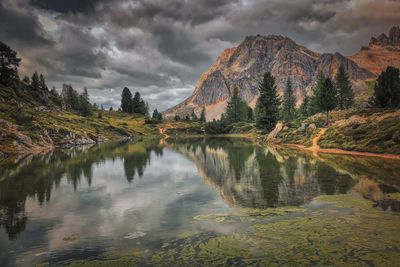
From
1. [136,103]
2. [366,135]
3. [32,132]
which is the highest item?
[136,103]

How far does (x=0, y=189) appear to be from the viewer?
1942 centimetres

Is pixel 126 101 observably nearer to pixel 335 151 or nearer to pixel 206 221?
pixel 335 151

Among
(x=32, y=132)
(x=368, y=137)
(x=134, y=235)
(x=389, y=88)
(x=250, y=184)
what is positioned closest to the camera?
(x=134, y=235)

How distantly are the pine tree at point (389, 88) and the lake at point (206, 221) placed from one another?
50287 millimetres

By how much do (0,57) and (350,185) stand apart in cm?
12334

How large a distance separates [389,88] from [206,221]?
7252 centimetres

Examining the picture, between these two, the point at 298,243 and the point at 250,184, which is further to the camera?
the point at 250,184

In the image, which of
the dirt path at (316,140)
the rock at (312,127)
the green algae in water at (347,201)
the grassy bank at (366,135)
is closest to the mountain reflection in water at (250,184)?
the green algae in water at (347,201)

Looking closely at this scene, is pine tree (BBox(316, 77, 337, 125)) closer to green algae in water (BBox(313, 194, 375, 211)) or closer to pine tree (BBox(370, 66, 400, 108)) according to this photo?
pine tree (BBox(370, 66, 400, 108))

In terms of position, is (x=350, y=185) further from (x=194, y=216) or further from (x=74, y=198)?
(x=74, y=198)

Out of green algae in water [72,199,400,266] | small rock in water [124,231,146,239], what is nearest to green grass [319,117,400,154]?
green algae in water [72,199,400,266]

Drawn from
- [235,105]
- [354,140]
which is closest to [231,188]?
[354,140]

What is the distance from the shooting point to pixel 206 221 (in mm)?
12203

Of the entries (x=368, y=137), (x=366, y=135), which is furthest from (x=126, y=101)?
(x=368, y=137)
